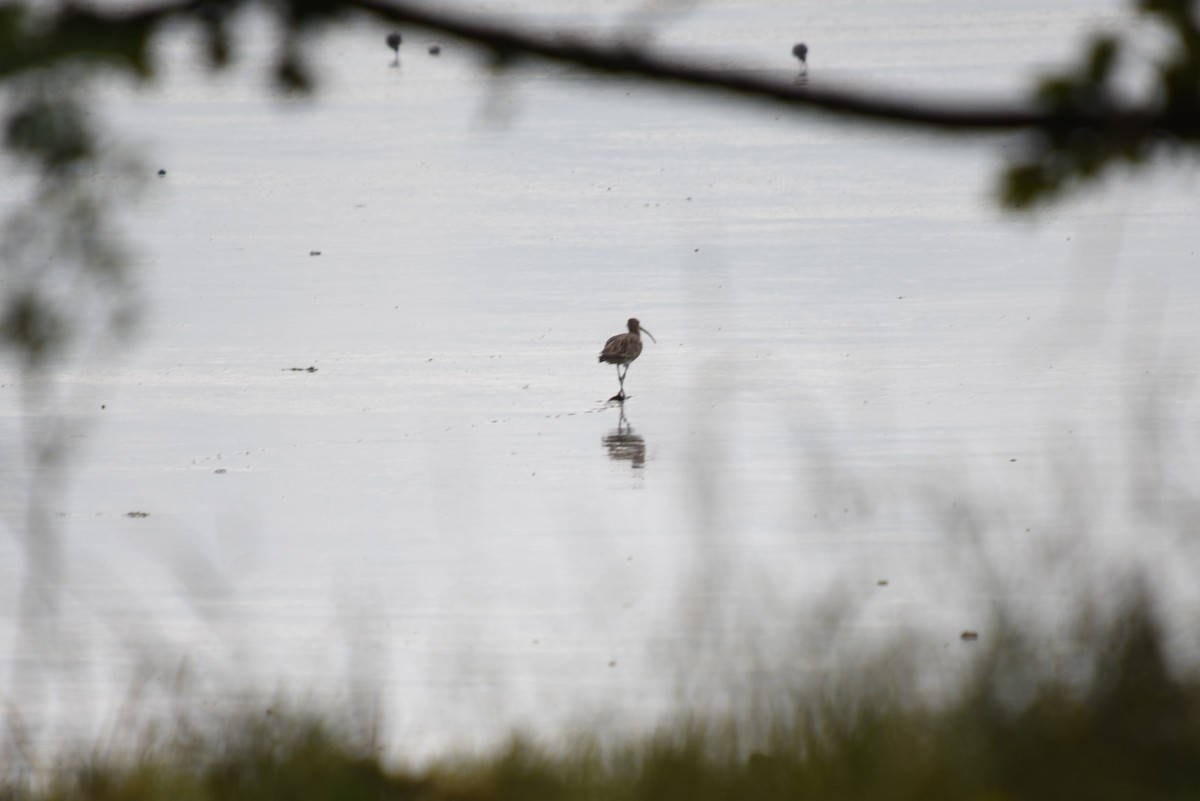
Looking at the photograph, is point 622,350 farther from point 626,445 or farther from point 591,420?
point 626,445

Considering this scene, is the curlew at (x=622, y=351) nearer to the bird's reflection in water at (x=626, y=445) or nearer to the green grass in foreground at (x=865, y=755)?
the bird's reflection in water at (x=626, y=445)

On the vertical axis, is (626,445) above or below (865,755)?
above

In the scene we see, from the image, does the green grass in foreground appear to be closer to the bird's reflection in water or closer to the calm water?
the calm water

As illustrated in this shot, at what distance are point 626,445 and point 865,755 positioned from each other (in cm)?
605

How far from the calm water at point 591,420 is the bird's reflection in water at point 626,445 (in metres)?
0.03

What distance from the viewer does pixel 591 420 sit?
404 inches

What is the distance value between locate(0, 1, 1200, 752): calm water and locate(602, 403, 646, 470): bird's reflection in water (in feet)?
0.10

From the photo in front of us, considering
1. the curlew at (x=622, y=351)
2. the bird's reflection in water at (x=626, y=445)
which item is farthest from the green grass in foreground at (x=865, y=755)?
the curlew at (x=622, y=351)

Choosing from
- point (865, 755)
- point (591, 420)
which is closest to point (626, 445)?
point (591, 420)

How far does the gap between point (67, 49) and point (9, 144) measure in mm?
4185

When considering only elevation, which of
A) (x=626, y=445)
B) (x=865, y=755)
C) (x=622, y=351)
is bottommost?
(x=865, y=755)

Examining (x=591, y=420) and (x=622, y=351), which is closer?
(x=591, y=420)

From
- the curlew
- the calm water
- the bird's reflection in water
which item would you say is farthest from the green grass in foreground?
the curlew

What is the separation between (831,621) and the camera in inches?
145
